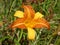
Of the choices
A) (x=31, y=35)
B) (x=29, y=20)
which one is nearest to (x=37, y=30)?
(x=29, y=20)

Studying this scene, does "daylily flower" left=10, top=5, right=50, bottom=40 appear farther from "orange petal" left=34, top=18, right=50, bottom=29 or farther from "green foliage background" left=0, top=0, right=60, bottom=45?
"green foliage background" left=0, top=0, right=60, bottom=45

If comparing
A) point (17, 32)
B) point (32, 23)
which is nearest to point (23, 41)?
point (17, 32)

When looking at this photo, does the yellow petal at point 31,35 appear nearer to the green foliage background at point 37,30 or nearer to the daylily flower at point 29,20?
the daylily flower at point 29,20

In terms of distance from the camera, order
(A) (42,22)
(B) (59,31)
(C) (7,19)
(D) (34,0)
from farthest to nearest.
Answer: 1. (D) (34,0)
2. (C) (7,19)
3. (A) (42,22)
4. (B) (59,31)

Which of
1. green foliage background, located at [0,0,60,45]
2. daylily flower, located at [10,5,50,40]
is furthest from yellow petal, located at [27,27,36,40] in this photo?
green foliage background, located at [0,0,60,45]

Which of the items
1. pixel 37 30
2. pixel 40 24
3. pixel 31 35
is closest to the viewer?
pixel 31 35

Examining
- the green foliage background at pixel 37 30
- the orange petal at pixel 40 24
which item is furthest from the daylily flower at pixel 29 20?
the green foliage background at pixel 37 30

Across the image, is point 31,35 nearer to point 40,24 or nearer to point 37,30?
point 40,24

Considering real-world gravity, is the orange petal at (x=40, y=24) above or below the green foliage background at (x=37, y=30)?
above

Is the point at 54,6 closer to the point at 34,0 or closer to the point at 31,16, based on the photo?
the point at 34,0
